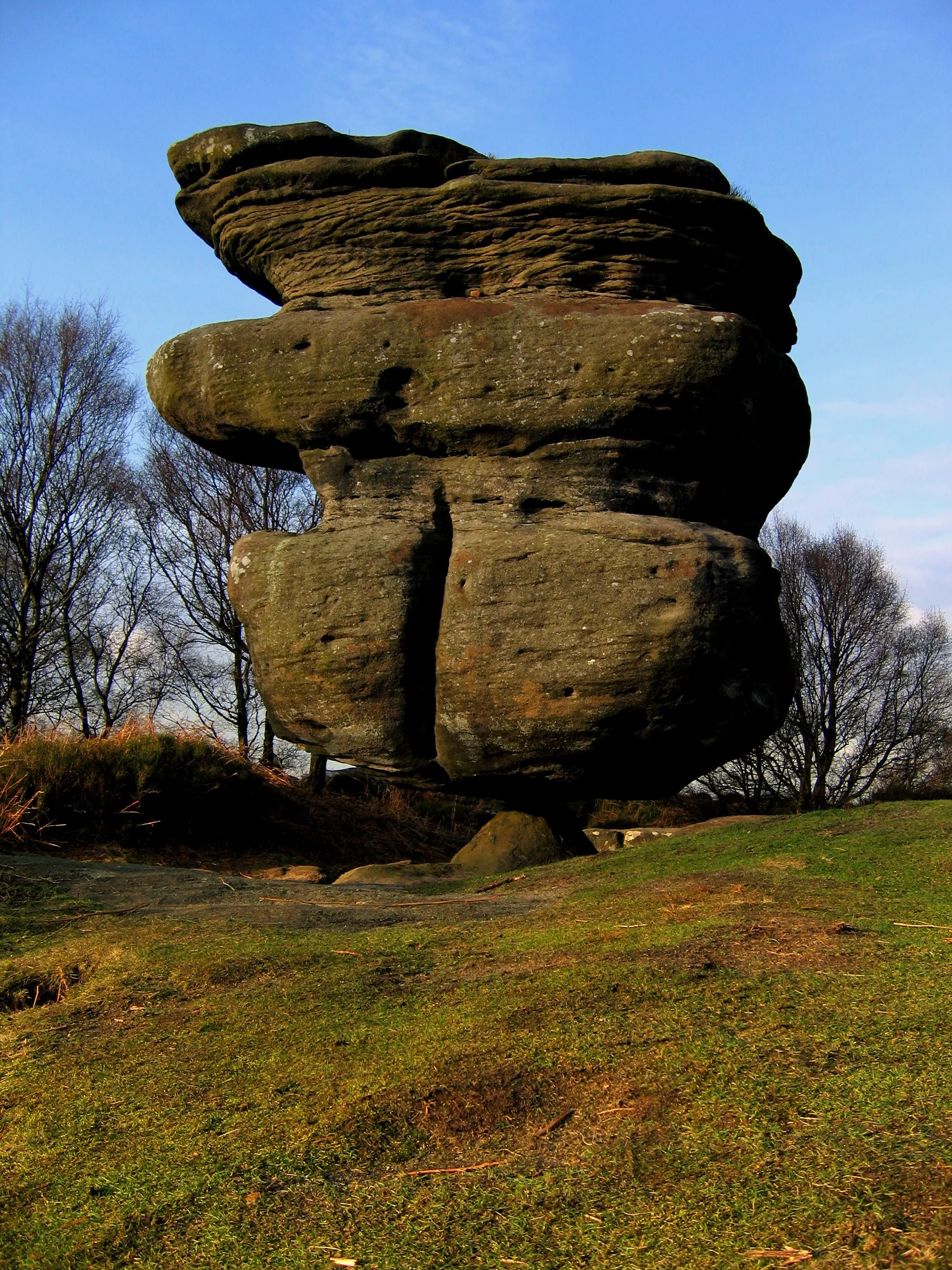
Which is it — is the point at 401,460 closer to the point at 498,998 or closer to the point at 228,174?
the point at 228,174

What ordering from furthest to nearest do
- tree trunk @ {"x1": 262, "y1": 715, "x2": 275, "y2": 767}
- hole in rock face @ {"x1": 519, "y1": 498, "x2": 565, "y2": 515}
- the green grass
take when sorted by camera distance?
tree trunk @ {"x1": 262, "y1": 715, "x2": 275, "y2": 767} < hole in rock face @ {"x1": 519, "y1": 498, "x2": 565, "y2": 515} < the green grass

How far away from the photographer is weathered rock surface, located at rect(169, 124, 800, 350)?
7586mm

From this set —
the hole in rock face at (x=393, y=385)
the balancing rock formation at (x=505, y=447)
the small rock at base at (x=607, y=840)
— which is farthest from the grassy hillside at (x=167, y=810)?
the hole in rock face at (x=393, y=385)

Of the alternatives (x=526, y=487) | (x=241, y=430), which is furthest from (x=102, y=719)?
(x=526, y=487)

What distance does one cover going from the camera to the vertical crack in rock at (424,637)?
7109 mm

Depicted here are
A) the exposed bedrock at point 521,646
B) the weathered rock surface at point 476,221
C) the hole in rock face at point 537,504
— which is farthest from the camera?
the weathered rock surface at point 476,221

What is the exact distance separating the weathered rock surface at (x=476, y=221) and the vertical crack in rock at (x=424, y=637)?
191 centimetres

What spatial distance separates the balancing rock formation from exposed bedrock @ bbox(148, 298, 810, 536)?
0.02m

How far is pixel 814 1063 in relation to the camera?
8.87ft

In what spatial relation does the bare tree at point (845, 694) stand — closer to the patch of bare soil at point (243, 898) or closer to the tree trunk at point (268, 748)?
the tree trunk at point (268, 748)

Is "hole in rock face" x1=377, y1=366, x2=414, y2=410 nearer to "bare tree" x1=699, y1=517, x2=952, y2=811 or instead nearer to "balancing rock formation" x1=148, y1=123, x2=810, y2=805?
"balancing rock formation" x1=148, y1=123, x2=810, y2=805

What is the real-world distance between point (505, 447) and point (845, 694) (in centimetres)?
1500

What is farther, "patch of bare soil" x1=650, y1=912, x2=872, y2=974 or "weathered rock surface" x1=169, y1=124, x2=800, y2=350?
"weathered rock surface" x1=169, y1=124, x2=800, y2=350

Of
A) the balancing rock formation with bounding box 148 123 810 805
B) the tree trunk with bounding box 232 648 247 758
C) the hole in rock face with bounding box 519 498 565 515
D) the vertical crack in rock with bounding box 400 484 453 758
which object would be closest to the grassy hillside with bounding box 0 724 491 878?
the vertical crack in rock with bounding box 400 484 453 758
